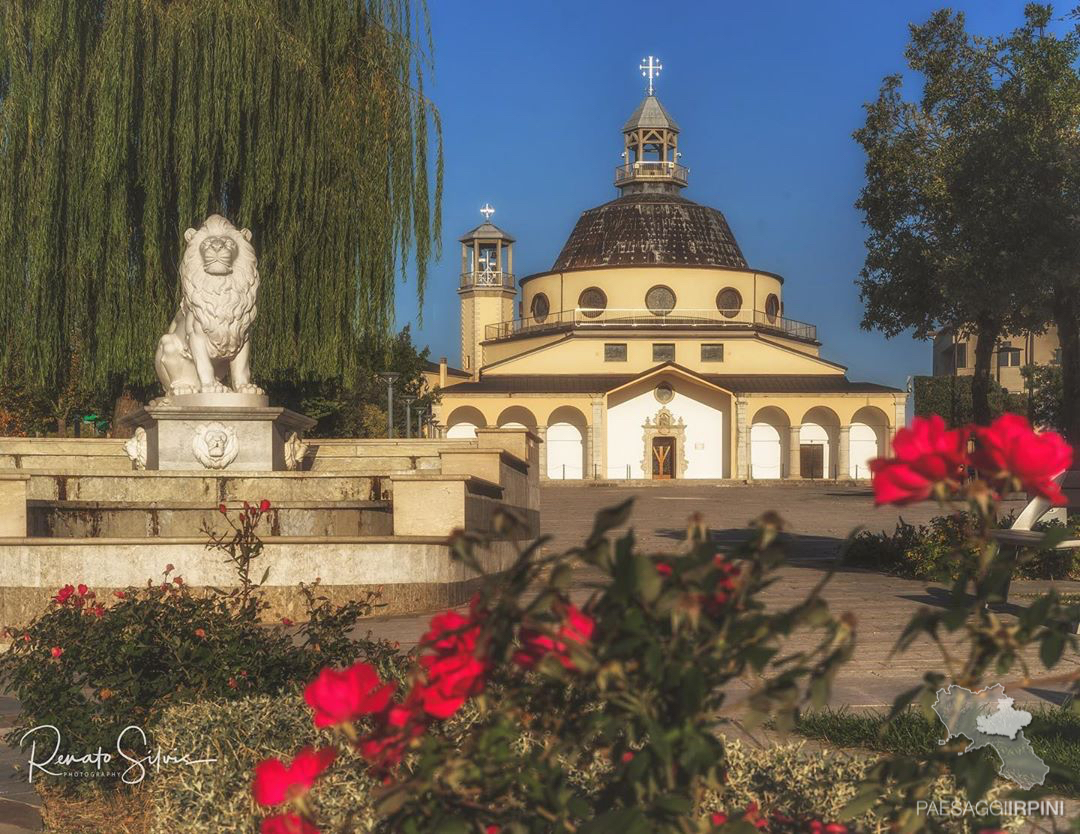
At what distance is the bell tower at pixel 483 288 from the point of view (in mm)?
82000

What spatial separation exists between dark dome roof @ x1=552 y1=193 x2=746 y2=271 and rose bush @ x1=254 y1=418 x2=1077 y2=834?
70208 mm

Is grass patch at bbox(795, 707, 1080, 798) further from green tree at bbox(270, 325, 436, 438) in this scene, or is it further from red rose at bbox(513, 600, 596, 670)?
green tree at bbox(270, 325, 436, 438)

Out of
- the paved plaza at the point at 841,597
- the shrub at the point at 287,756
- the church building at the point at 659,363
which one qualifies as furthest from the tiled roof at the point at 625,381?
the shrub at the point at 287,756

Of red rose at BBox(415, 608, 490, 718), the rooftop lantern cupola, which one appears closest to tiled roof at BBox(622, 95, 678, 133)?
the rooftop lantern cupola

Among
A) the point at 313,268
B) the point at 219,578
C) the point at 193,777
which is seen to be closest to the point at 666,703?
the point at 193,777

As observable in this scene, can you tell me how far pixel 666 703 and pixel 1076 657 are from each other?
6.13 metres

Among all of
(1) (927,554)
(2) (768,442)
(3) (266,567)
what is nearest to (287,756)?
(3) (266,567)

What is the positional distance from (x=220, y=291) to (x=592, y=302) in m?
60.2

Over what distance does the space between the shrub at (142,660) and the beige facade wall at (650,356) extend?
6285 centimetres

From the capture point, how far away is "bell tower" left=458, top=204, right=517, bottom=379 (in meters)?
82.0

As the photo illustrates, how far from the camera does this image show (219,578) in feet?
31.5

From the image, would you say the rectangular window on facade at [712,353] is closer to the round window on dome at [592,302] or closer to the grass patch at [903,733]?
the round window on dome at [592,302]

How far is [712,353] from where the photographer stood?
69.4 meters

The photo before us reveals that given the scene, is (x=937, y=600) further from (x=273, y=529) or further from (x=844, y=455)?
(x=844, y=455)
